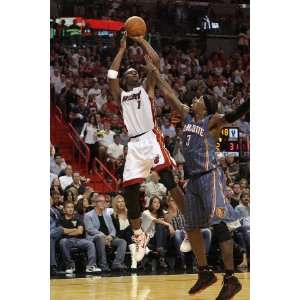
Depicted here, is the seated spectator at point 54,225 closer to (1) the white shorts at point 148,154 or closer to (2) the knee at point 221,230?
(1) the white shorts at point 148,154

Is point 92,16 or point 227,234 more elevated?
point 92,16

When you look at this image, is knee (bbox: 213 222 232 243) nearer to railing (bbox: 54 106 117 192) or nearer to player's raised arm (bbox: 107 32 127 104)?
player's raised arm (bbox: 107 32 127 104)

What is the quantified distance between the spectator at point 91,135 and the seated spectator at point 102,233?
60 centimetres

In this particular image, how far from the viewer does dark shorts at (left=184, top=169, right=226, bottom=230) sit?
834cm

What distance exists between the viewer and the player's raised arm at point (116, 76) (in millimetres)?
9086

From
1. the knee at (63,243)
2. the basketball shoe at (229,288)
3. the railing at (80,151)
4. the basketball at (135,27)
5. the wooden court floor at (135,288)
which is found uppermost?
the basketball at (135,27)

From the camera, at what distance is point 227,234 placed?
835 cm

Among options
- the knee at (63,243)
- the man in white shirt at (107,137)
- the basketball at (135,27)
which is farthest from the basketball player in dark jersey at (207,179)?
the knee at (63,243)

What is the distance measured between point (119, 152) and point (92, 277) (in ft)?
5.29

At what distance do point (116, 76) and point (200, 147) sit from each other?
4.50ft
